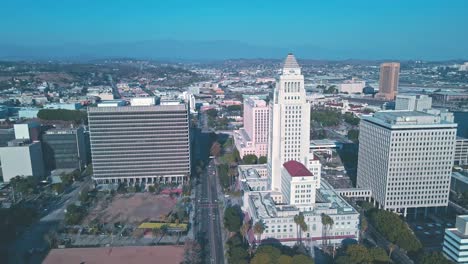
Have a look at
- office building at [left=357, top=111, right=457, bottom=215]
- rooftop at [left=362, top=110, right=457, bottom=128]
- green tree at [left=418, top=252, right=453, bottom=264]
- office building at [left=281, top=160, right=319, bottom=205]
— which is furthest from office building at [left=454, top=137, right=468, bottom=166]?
green tree at [left=418, top=252, right=453, bottom=264]

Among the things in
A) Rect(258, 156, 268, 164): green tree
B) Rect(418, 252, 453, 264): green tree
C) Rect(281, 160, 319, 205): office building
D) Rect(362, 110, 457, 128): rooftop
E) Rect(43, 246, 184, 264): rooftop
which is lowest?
Rect(43, 246, 184, 264): rooftop

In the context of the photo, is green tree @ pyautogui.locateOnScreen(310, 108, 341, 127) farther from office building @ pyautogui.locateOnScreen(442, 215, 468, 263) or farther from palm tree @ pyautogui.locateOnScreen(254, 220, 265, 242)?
office building @ pyautogui.locateOnScreen(442, 215, 468, 263)

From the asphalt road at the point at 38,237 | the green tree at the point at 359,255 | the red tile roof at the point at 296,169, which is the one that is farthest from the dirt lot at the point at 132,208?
the green tree at the point at 359,255

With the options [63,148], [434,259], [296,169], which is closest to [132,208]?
[63,148]

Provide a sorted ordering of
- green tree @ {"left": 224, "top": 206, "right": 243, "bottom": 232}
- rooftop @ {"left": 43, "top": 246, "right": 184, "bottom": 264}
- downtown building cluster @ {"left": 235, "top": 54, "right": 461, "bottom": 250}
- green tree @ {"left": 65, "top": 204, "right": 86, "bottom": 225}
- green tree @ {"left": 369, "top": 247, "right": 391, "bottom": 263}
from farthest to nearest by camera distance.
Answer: green tree @ {"left": 65, "top": 204, "right": 86, "bottom": 225}, downtown building cluster @ {"left": 235, "top": 54, "right": 461, "bottom": 250}, green tree @ {"left": 224, "top": 206, "right": 243, "bottom": 232}, rooftop @ {"left": 43, "top": 246, "right": 184, "bottom": 264}, green tree @ {"left": 369, "top": 247, "right": 391, "bottom": 263}

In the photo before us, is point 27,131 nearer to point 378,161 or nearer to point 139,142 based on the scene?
point 139,142

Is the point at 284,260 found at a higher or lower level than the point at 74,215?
higher
